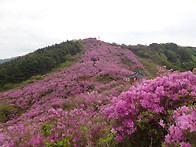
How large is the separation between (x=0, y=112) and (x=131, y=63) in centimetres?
2226

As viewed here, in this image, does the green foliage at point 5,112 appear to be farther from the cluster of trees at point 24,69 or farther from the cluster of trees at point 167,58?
the cluster of trees at point 167,58

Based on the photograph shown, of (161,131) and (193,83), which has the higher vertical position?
(193,83)

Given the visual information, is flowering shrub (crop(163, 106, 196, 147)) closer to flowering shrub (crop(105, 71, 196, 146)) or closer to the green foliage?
flowering shrub (crop(105, 71, 196, 146))

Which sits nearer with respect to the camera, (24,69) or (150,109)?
(150,109)

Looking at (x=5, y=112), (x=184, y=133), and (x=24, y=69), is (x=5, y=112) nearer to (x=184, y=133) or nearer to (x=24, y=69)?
(x=24, y=69)

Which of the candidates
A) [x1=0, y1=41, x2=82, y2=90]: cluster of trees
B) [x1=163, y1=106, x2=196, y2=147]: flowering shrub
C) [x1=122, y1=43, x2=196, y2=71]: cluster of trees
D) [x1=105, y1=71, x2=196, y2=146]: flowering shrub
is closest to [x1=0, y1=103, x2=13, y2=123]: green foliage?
[x1=0, y1=41, x2=82, y2=90]: cluster of trees

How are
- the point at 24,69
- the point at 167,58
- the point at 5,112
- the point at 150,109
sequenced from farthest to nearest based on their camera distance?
the point at 167,58 → the point at 24,69 → the point at 5,112 → the point at 150,109

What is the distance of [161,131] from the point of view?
107 inches

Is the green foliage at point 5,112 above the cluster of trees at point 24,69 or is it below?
below

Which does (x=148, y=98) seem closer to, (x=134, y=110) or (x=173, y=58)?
(x=134, y=110)

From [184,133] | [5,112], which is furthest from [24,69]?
[184,133]

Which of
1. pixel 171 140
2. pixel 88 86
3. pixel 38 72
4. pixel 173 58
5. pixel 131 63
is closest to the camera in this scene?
pixel 171 140

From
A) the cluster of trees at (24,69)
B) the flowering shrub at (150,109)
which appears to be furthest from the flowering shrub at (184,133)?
the cluster of trees at (24,69)

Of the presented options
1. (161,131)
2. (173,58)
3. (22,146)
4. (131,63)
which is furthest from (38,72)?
(173,58)
